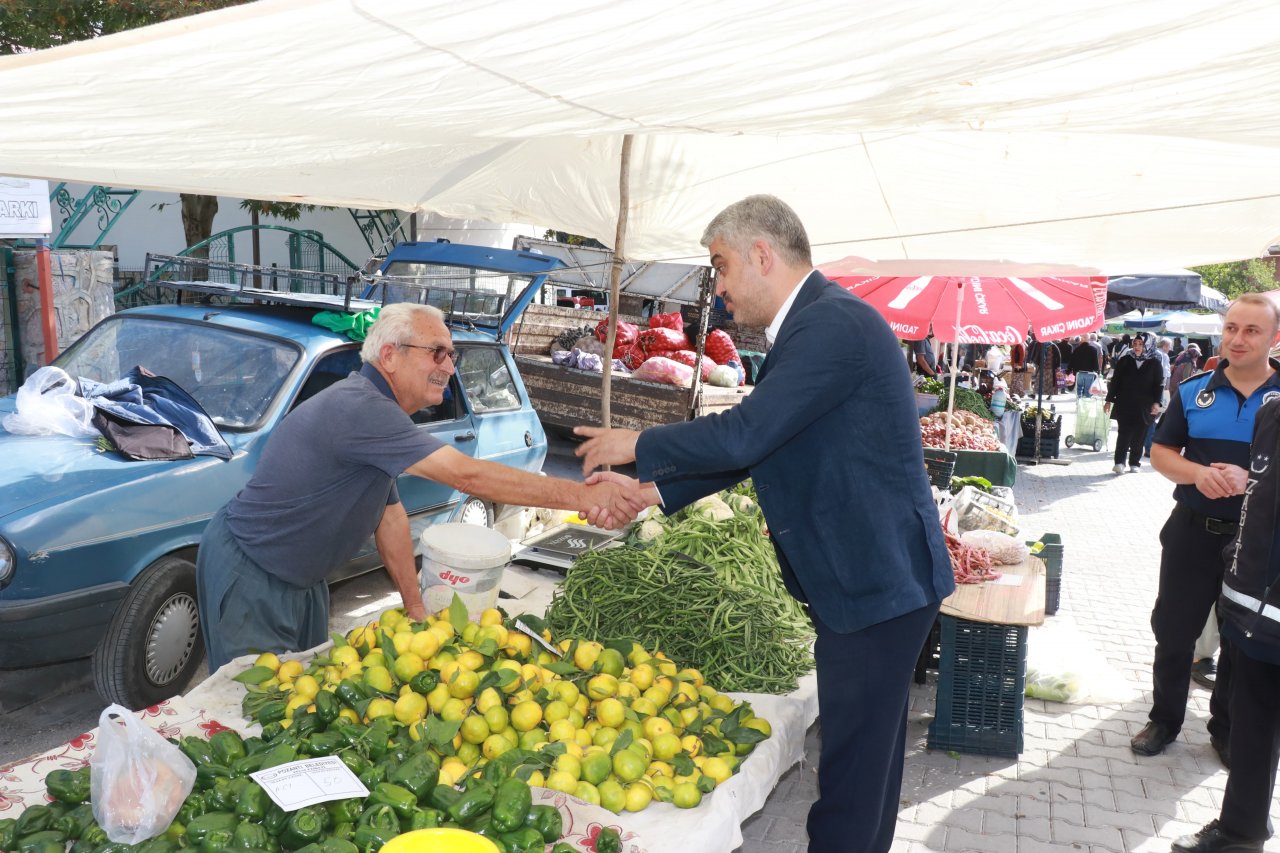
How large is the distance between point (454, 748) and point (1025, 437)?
48.7 ft

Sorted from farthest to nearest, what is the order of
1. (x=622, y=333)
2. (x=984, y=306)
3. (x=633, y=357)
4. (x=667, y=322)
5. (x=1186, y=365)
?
(x=1186, y=365)
(x=667, y=322)
(x=622, y=333)
(x=633, y=357)
(x=984, y=306)

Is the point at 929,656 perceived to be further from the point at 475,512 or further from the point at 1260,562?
the point at 475,512

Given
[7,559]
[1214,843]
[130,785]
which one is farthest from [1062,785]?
[7,559]

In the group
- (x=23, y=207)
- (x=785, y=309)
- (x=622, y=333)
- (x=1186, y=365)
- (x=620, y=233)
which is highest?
(x=23, y=207)

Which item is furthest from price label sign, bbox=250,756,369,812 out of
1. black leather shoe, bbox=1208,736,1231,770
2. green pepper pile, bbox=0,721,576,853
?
black leather shoe, bbox=1208,736,1231,770

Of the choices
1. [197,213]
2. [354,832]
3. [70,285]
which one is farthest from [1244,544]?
[197,213]

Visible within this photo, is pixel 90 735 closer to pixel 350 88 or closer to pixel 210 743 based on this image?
pixel 210 743

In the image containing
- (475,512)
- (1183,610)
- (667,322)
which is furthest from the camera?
(667,322)

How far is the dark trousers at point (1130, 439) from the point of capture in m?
14.8

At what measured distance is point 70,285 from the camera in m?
8.72

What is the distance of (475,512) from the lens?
727 cm

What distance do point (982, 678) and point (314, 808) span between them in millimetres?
3754

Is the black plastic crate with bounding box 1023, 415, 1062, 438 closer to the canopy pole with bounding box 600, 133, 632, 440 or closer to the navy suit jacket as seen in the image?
the canopy pole with bounding box 600, 133, 632, 440

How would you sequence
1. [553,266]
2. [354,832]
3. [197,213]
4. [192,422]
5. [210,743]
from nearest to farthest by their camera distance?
[354,832]
[210,743]
[192,422]
[553,266]
[197,213]
